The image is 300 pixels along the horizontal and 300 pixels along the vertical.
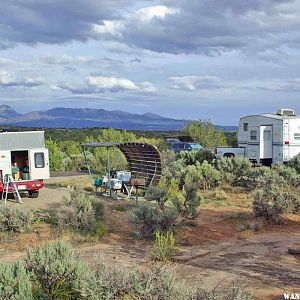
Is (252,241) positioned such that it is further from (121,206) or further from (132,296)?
(132,296)

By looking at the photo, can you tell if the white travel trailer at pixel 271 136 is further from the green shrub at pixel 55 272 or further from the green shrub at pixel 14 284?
the green shrub at pixel 14 284

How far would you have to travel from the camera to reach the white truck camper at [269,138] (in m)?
21.3

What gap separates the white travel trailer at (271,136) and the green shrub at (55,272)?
57.1 ft

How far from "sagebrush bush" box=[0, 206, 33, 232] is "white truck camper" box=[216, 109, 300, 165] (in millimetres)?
13515

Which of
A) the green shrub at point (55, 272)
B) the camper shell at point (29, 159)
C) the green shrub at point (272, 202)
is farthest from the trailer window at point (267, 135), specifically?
the green shrub at point (55, 272)

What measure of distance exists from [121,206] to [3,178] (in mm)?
3577

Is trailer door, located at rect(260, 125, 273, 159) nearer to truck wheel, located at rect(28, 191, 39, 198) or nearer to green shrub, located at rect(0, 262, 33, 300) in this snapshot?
truck wheel, located at rect(28, 191, 39, 198)

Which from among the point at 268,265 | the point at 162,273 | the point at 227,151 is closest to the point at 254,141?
the point at 227,151

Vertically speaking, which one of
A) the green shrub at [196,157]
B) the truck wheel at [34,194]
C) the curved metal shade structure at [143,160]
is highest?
the curved metal shade structure at [143,160]

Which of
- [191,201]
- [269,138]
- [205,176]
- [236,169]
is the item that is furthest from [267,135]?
[191,201]

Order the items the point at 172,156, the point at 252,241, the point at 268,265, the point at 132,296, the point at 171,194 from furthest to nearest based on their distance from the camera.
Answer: the point at 172,156
the point at 171,194
the point at 252,241
the point at 268,265
the point at 132,296

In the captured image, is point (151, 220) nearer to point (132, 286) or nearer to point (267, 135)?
point (132, 286)

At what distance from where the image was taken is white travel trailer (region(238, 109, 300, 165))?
2134 cm

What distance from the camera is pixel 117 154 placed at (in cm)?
2475
